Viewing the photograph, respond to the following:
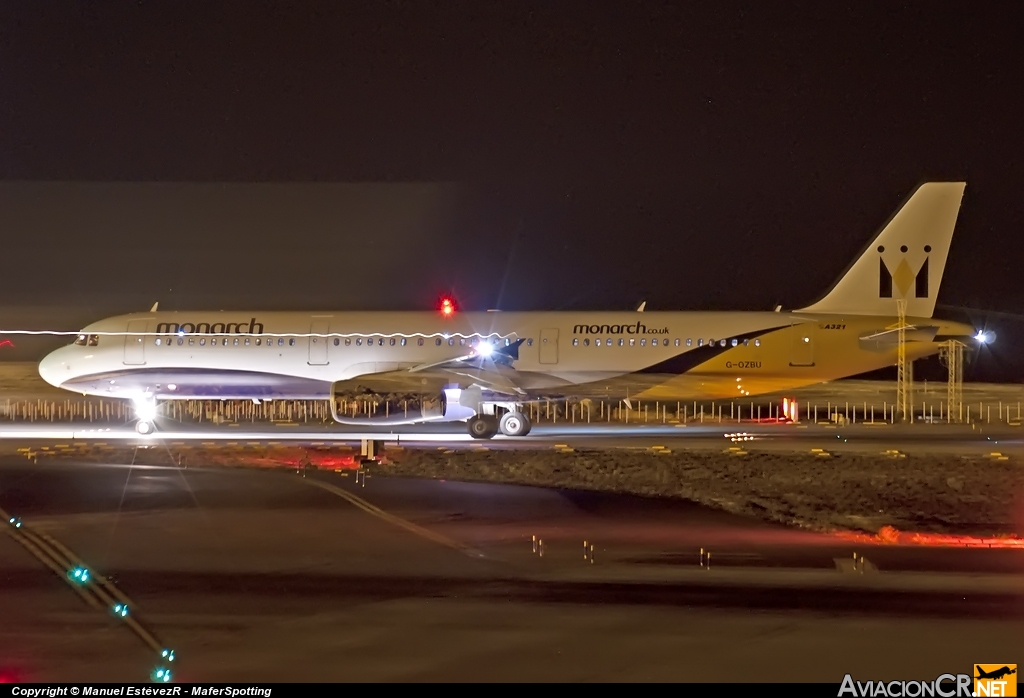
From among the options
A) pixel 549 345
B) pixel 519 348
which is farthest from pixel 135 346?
pixel 549 345

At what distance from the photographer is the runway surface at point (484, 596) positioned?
8930 millimetres

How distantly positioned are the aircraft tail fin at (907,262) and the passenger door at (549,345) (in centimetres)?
751

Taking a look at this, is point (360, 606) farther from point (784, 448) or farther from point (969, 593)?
point (784, 448)

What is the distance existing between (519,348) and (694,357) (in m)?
5.07

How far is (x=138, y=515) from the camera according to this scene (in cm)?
1655

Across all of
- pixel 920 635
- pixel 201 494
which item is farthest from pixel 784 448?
pixel 920 635

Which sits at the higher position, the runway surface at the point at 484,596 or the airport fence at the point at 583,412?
the airport fence at the point at 583,412

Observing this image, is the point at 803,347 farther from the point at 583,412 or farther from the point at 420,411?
the point at 583,412

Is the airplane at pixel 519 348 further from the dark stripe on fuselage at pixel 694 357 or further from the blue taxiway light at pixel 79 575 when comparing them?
the blue taxiway light at pixel 79 575

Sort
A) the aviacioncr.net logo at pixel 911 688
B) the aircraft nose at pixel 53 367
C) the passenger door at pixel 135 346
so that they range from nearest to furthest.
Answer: the aviacioncr.net logo at pixel 911 688, the passenger door at pixel 135 346, the aircraft nose at pixel 53 367

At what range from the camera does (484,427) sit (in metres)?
30.2

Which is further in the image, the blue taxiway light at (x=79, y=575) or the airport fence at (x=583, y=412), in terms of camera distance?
the airport fence at (x=583, y=412)

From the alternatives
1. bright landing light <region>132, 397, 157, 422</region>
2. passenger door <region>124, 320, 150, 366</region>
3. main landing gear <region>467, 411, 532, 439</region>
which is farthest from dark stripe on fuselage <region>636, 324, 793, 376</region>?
passenger door <region>124, 320, 150, 366</region>

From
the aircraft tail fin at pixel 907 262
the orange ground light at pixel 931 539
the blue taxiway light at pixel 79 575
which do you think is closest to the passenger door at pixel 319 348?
the aircraft tail fin at pixel 907 262
